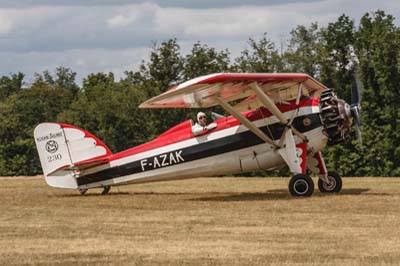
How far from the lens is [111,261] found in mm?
11164

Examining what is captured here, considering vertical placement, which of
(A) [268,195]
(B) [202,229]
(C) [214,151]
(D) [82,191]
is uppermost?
(C) [214,151]

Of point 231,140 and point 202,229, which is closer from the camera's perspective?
point 202,229

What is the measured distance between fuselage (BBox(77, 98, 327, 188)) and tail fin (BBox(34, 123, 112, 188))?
31 centimetres

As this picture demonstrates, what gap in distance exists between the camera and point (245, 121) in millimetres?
19359

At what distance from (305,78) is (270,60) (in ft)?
118

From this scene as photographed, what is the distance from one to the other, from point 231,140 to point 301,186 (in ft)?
7.09

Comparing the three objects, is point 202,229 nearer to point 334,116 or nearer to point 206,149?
point 334,116

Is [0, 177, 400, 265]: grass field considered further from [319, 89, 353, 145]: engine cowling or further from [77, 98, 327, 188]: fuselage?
[319, 89, 353, 145]: engine cowling

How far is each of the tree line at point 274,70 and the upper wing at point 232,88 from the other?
1994 cm

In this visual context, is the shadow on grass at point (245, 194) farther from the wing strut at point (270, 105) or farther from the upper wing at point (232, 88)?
the upper wing at point (232, 88)

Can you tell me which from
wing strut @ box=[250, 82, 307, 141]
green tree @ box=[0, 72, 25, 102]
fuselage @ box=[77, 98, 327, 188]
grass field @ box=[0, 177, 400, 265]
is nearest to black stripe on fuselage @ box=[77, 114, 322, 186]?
fuselage @ box=[77, 98, 327, 188]

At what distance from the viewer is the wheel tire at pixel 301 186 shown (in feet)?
62.7

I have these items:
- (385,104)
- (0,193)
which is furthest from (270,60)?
(0,193)

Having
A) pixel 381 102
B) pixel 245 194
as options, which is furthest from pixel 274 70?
pixel 245 194
